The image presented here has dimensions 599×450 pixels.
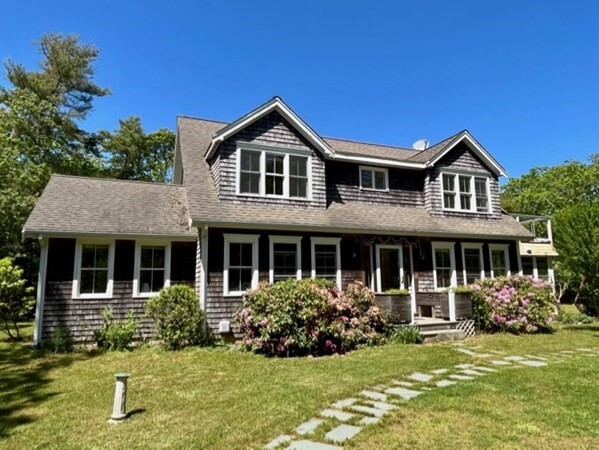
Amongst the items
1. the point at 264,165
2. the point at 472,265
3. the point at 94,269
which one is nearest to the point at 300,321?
the point at 264,165

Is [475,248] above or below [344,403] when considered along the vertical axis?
above

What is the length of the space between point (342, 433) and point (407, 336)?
6.79 meters

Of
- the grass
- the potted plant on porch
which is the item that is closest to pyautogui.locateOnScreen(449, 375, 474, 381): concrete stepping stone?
the grass

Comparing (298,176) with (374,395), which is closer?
(374,395)

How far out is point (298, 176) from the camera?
12.8 metres

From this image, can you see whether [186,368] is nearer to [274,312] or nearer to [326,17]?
[274,312]

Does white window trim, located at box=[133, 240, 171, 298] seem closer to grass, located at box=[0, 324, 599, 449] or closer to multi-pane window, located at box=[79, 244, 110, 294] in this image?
multi-pane window, located at box=[79, 244, 110, 294]

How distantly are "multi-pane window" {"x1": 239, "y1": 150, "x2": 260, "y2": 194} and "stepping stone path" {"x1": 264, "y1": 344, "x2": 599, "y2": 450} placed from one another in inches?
288

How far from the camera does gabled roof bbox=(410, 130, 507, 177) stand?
48.8ft

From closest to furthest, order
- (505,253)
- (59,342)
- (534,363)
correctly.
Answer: (534,363), (59,342), (505,253)

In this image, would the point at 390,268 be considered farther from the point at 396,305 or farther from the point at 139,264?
the point at 139,264

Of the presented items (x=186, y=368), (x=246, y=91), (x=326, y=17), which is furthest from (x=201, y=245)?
(x=246, y=91)

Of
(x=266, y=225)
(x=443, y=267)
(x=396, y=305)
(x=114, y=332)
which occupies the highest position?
(x=266, y=225)

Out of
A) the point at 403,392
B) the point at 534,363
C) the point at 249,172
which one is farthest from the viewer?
the point at 249,172
